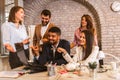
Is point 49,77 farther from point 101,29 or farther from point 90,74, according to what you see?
point 101,29

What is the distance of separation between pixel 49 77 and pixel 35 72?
0.25 meters

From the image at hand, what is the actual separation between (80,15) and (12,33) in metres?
2.76

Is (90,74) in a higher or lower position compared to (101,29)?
lower

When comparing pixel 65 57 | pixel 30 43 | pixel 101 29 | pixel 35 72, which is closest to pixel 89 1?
pixel 101 29

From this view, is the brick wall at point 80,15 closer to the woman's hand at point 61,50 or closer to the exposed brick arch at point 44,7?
the exposed brick arch at point 44,7

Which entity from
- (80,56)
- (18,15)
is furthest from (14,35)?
(80,56)

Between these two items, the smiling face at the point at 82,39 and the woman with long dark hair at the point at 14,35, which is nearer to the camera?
the smiling face at the point at 82,39

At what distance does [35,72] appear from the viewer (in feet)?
A: 7.39

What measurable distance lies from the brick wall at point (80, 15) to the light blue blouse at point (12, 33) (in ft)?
7.84

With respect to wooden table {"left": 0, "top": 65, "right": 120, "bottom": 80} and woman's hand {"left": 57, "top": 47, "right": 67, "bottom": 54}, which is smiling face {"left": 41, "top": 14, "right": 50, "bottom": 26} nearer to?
woman's hand {"left": 57, "top": 47, "right": 67, "bottom": 54}

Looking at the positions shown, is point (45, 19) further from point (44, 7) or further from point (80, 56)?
point (44, 7)

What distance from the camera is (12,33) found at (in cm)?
294

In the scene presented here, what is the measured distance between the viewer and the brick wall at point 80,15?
5289 millimetres

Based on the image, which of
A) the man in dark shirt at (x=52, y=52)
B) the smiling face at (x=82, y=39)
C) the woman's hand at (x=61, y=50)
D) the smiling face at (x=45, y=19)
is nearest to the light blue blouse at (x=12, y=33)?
the smiling face at (x=45, y=19)
